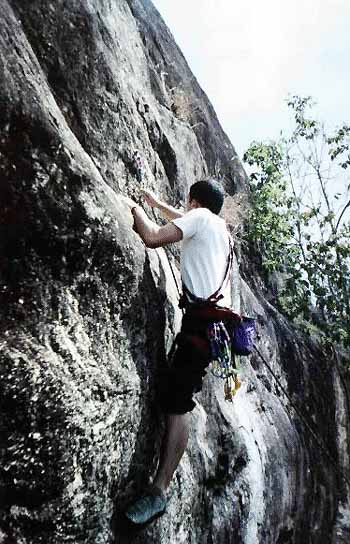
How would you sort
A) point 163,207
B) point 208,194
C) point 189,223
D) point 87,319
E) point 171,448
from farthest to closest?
point 163,207 < point 208,194 < point 189,223 < point 171,448 < point 87,319

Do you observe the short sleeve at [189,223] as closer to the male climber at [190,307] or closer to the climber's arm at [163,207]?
the male climber at [190,307]

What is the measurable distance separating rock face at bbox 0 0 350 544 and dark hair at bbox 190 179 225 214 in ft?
2.24

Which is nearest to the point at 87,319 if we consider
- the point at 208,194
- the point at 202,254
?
the point at 202,254

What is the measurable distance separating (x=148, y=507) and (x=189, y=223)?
2203 millimetres

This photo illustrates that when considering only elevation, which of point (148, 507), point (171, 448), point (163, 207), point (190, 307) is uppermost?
point (163, 207)

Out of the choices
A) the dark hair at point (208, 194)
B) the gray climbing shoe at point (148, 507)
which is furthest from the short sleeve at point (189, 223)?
the gray climbing shoe at point (148, 507)

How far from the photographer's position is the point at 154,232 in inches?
165

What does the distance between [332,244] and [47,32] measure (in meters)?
10.8

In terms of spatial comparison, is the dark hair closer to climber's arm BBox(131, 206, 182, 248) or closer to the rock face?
climber's arm BBox(131, 206, 182, 248)

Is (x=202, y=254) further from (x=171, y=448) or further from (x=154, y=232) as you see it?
(x=171, y=448)

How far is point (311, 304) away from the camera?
41.4ft

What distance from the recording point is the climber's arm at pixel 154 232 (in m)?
4.12

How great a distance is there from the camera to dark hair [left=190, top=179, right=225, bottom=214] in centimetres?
450

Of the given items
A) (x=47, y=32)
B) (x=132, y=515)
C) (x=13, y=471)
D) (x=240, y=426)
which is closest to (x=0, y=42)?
(x=47, y=32)
